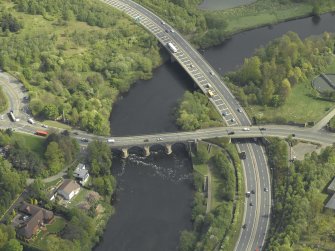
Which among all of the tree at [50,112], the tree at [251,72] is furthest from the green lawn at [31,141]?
the tree at [251,72]

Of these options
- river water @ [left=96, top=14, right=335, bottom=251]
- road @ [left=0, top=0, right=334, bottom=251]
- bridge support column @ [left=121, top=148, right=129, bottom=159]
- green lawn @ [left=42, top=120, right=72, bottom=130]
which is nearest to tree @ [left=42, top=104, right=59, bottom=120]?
green lawn @ [left=42, top=120, right=72, bottom=130]

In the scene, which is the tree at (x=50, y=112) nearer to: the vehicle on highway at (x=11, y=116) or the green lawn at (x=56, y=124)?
the green lawn at (x=56, y=124)

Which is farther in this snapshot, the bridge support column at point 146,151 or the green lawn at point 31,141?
the bridge support column at point 146,151

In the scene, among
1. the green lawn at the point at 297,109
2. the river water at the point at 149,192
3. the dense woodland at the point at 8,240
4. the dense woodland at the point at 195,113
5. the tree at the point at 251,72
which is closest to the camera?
the dense woodland at the point at 8,240

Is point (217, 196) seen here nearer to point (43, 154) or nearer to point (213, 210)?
point (213, 210)

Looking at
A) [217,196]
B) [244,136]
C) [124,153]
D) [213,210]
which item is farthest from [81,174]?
[244,136]

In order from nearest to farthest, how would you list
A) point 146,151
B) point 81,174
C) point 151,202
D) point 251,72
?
1. point 151,202
2. point 81,174
3. point 146,151
4. point 251,72

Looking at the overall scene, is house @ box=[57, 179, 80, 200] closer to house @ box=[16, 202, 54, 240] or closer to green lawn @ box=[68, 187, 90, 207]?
green lawn @ box=[68, 187, 90, 207]
